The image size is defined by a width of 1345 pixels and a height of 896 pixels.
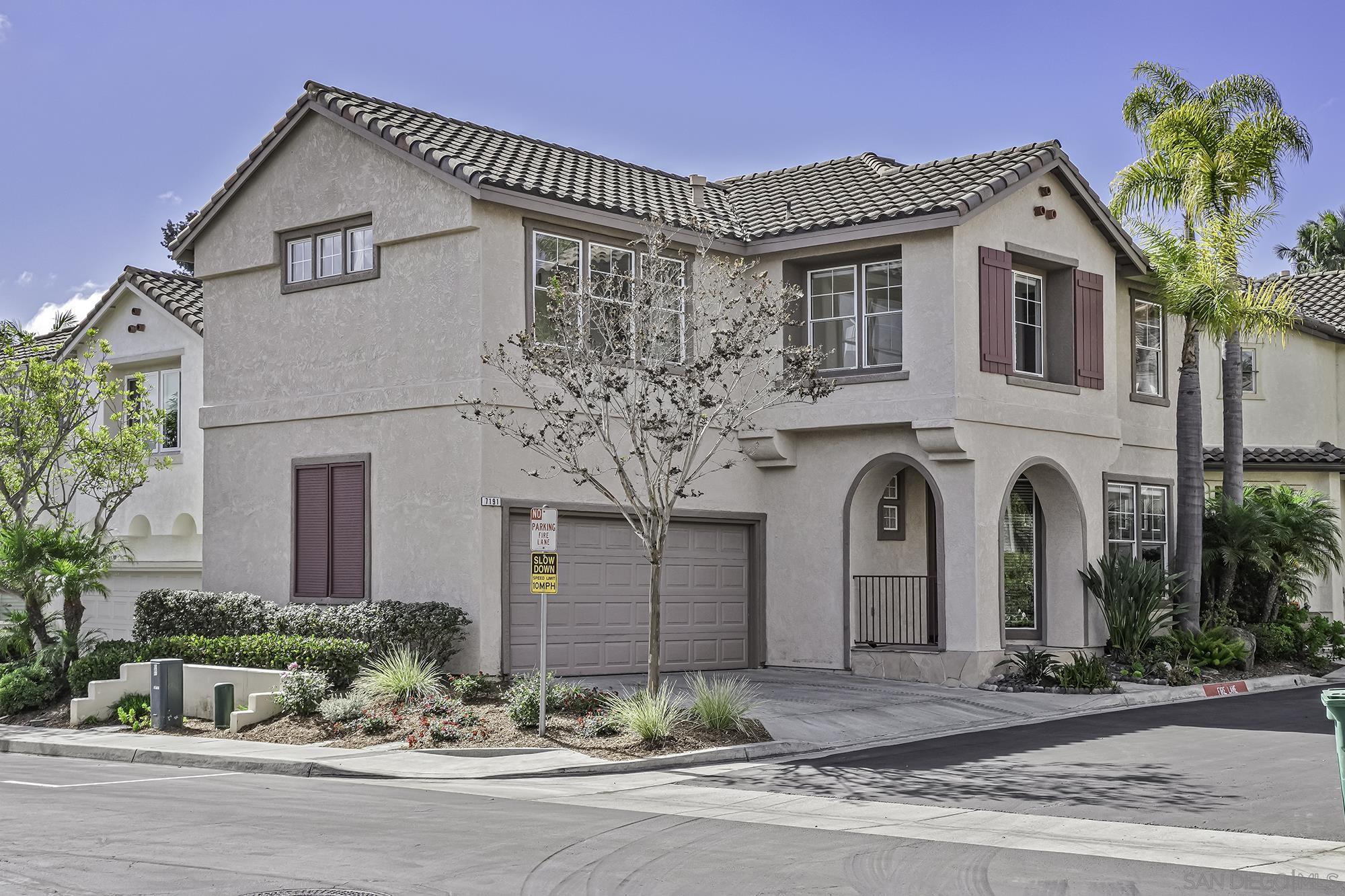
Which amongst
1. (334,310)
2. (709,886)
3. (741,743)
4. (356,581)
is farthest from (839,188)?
(709,886)

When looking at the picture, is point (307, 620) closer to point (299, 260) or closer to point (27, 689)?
point (27, 689)

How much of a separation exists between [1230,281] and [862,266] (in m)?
5.77

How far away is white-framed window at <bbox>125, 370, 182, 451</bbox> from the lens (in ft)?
91.7

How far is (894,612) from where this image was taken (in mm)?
23078

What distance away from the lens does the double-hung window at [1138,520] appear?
24.4m

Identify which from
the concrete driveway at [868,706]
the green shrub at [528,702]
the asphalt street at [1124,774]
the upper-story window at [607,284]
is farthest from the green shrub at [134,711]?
the asphalt street at [1124,774]

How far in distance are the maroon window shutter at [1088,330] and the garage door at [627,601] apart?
5.83m

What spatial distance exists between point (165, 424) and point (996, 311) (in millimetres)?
15855

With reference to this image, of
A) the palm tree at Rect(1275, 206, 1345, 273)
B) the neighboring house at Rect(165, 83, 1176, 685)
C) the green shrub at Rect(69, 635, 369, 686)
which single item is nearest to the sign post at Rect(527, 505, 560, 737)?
the green shrub at Rect(69, 635, 369, 686)

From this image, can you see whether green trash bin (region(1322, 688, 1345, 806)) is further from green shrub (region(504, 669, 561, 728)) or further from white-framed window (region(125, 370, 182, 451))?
white-framed window (region(125, 370, 182, 451))

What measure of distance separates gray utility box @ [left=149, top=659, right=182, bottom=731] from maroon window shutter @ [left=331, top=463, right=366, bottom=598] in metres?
3.35

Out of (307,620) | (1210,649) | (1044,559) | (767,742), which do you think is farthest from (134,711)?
(1210,649)

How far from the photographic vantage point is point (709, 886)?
8.79 meters

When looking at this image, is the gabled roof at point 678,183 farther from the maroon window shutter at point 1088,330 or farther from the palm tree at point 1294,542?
the palm tree at point 1294,542
